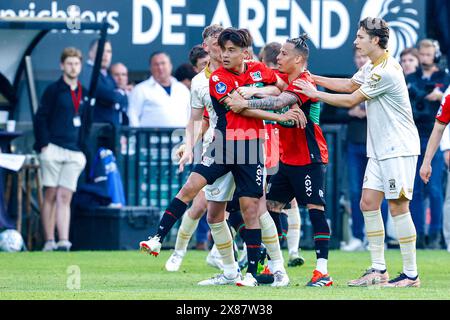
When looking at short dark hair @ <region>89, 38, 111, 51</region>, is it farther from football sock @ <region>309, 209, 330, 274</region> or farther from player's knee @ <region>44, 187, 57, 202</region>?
football sock @ <region>309, 209, 330, 274</region>

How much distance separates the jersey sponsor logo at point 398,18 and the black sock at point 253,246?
7.09 meters

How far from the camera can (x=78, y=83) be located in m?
16.4

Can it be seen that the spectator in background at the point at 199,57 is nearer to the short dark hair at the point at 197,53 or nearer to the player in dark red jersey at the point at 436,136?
the short dark hair at the point at 197,53

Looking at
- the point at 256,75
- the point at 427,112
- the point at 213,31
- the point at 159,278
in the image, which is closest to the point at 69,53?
the point at 427,112

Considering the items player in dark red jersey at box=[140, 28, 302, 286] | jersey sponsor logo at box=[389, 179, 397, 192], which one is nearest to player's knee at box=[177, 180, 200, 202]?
player in dark red jersey at box=[140, 28, 302, 286]

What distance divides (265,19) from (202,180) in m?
6.59

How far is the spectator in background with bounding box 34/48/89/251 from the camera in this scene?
16000 mm

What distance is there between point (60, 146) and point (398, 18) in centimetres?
474

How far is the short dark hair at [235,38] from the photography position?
10625mm

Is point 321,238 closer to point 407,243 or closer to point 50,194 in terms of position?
point 407,243

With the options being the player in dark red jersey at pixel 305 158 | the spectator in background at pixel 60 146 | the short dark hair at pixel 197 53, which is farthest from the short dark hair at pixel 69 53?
the player in dark red jersey at pixel 305 158

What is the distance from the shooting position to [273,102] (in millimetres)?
10688
